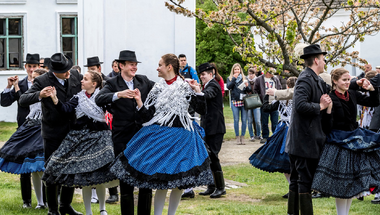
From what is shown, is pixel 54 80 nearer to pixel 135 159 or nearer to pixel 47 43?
pixel 135 159

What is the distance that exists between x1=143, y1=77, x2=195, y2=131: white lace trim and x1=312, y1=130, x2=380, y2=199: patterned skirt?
1.44m

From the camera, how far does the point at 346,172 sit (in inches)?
206

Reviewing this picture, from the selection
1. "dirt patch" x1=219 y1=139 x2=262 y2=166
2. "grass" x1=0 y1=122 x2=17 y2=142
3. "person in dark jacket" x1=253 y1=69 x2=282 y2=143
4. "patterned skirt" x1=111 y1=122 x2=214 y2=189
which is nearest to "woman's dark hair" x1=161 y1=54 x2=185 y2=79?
"patterned skirt" x1=111 y1=122 x2=214 y2=189

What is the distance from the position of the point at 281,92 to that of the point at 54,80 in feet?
9.31

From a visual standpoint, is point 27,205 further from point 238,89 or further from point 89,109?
point 238,89

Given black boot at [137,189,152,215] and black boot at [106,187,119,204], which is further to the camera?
black boot at [106,187,119,204]

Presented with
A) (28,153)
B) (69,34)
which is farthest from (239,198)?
(69,34)

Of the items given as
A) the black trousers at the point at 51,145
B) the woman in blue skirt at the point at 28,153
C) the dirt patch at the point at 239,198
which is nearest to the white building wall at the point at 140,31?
the woman in blue skirt at the point at 28,153

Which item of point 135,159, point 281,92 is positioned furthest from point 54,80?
point 281,92

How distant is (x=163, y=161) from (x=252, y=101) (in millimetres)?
8004

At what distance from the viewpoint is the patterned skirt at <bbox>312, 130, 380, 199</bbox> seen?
518cm

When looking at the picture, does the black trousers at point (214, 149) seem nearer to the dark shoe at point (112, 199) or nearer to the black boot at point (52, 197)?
the dark shoe at point (112, 199)

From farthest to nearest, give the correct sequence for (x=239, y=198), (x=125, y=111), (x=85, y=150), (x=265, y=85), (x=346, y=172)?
(x=265, y=85) < (x=239, y=198) < (x=85, y=150) < (x=125, y=111) < (x=346, y=172)

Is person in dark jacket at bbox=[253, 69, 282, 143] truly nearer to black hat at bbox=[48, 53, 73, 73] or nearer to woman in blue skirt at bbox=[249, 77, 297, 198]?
woman in blue skirt at bbox=[249, 77, 297, 198]
